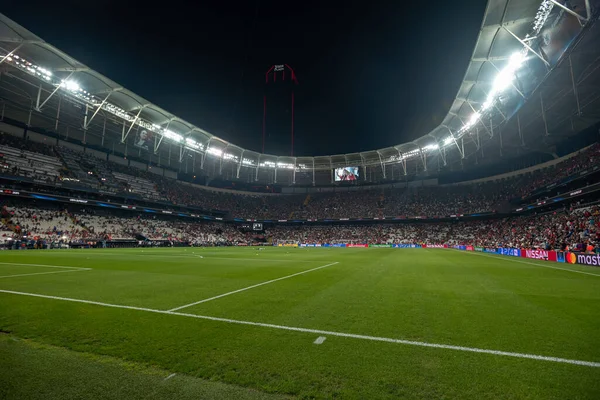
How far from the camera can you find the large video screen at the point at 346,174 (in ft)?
223

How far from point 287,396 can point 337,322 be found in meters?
2.50

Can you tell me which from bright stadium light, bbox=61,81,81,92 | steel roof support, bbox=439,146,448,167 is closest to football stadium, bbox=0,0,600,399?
bright stadium light, bbox=61,81,81,92

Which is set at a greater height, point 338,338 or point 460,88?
point 460,88

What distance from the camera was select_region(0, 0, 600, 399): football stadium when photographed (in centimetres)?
309

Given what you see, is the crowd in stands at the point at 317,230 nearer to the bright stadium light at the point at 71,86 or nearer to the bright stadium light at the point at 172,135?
the bright stadium light at the point at 172,135

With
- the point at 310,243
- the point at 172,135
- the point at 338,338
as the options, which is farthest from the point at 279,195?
the point at 338,338

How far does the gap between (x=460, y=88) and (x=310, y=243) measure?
40.4 m

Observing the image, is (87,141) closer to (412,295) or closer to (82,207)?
(82,207)

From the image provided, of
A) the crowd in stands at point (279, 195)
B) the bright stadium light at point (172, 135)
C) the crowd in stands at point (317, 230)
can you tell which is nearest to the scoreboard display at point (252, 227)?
the crowd in stands at point (317, 230)

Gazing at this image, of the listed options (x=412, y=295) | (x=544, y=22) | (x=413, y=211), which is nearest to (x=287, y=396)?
(x=412, y=295)

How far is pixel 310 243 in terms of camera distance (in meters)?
60.9

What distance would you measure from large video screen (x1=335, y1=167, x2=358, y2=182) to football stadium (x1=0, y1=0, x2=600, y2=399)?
35 centimetres

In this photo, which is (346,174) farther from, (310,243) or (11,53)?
(11,53)

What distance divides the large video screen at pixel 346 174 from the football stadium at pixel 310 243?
35 centimetres
